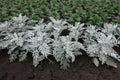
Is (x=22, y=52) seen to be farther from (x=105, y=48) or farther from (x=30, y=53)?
(x=105, y=48)

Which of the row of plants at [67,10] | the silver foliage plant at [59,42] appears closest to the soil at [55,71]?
the silver foliage plant at [59,42]

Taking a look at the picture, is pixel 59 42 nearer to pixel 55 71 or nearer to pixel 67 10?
pixel 55 71

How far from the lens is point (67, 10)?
16.1 feet

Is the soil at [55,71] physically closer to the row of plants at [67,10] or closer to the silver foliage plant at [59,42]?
the silver foliage plant at [59,42]

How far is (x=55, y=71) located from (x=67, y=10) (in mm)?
1792

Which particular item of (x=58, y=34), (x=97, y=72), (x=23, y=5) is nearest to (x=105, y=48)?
(x=97, y=72)

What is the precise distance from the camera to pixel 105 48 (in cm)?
360

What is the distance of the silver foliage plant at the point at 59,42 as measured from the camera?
11.6 feet

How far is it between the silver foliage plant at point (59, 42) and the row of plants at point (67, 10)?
0.39m

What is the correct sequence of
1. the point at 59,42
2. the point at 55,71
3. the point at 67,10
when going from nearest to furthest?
1. the point at 55,71
2. the point at 59,42
3. the point at 67,10

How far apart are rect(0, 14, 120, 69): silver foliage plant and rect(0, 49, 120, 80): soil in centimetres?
9

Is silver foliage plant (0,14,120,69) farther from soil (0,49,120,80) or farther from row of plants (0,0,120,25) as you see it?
row of plants (0,0,120,25)

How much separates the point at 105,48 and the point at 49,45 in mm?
861

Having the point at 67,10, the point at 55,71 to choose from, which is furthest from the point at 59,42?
the point at 67,10
